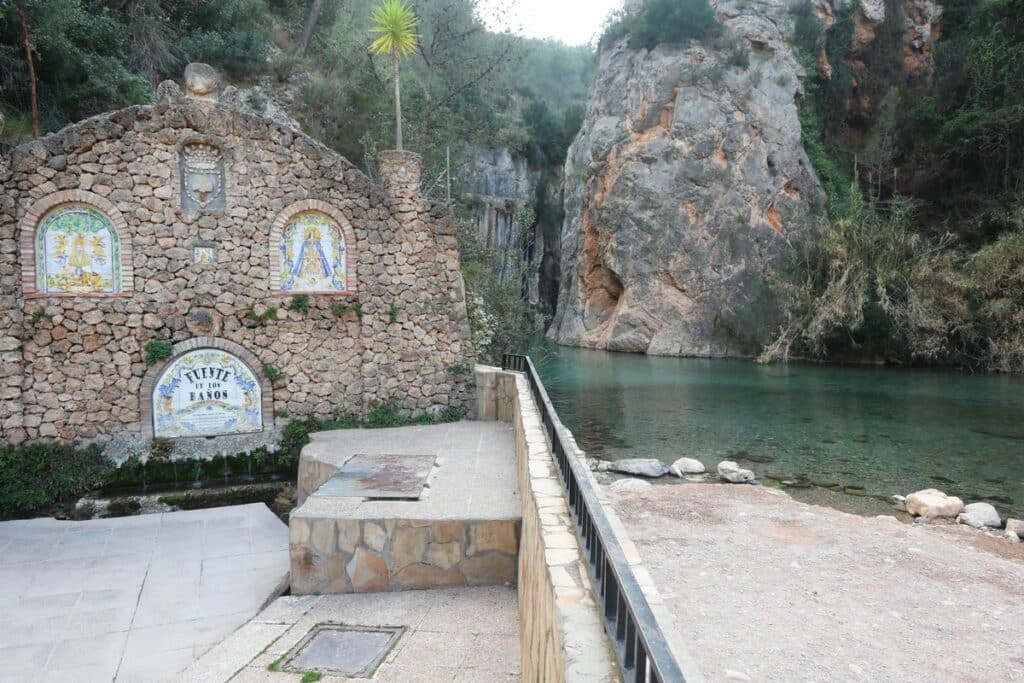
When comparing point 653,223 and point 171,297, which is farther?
point 653,223

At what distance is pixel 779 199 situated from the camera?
101 feet

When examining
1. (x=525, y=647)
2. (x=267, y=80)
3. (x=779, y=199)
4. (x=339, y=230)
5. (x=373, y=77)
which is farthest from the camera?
(x=779, y=199)

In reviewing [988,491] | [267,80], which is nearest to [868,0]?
[267,80]

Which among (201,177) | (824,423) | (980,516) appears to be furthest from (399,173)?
(824,423)

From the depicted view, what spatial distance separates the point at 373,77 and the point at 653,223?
14451 millimetres

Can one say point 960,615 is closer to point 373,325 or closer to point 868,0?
point 373,325

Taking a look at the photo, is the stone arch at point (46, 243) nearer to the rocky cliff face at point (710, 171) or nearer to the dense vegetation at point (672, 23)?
the rocky cliff face at point (710, 171)

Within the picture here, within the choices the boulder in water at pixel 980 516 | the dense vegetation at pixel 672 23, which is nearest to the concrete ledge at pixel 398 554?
the boulder in water at pixel 980 516

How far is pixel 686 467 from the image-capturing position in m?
11.8

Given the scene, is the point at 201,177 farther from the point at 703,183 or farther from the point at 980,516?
the point at 703,183

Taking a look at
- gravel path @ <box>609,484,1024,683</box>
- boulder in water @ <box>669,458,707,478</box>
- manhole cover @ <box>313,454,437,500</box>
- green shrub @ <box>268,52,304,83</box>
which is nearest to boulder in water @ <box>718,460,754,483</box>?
boulder in water @ <box>669,458,707,478</box>

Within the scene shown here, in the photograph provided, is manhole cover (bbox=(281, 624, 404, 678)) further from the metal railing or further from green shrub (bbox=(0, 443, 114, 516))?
green shrub (bbox=(0, 443, 114, 516))

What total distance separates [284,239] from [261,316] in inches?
44.5

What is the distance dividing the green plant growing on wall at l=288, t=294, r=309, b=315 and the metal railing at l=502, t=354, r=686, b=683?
22.1 ft
